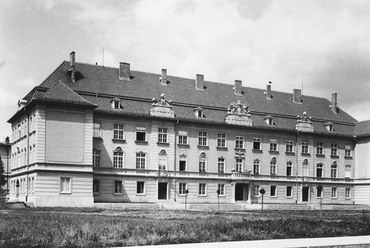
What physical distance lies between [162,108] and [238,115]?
961 cm

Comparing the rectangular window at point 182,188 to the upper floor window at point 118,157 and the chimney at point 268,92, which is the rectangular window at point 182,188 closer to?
the upper floor window at point 118,157

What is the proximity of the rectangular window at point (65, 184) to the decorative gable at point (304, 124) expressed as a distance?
28.9 meters

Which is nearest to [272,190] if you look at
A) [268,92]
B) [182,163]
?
[182,163]

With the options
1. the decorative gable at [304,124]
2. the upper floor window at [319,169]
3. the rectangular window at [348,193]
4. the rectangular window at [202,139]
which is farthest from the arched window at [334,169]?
the rectangular window at [202,139]

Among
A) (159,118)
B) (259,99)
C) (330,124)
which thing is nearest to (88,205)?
(159,118)

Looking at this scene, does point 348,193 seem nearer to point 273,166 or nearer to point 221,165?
point 273,166

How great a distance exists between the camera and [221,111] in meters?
58.2

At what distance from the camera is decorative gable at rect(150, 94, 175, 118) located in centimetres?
5362

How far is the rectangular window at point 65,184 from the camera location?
46.3 meters

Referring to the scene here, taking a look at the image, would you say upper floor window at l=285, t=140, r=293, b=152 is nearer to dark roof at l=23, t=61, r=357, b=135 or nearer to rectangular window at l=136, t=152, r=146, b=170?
dark roof at l=23, t=61, r=357, b=135

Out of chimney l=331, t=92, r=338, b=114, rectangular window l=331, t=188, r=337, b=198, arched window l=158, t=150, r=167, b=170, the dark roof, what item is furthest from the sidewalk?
chimney l=331, t=92, r=338, b=114

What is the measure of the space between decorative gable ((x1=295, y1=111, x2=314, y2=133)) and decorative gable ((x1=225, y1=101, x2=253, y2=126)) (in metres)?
6.94

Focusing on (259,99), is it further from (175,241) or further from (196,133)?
(175,241)

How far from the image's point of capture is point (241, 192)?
58.3 m
